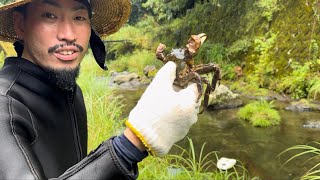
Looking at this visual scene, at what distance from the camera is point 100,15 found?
238 cm

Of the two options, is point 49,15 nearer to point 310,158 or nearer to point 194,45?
point 194,45

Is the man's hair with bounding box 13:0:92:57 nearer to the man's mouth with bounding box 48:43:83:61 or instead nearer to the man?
the man

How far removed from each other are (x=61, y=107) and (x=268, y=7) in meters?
10.8

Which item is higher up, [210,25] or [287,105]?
[210,25]

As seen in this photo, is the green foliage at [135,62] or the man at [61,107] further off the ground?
the man at [61,107]

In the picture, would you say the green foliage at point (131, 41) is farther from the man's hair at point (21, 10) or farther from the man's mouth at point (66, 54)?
the man's mouth at point (66, 54)

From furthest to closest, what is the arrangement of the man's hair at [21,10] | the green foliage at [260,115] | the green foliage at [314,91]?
the green foliage at [314,91]
the green foliage at [260,115]
the man's hair at [21,10]

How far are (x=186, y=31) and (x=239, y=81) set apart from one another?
13.1 feet

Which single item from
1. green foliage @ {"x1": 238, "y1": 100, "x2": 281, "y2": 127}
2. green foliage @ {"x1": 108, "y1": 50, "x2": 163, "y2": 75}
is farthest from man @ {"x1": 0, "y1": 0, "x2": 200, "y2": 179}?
green foliage @ {"x1": 108, "y1": 50, "x2": 163, "y2": 75}

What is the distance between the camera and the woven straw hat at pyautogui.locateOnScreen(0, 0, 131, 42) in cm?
205

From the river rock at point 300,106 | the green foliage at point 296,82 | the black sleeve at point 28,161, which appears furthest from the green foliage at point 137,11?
the black sleeve at point 28,161

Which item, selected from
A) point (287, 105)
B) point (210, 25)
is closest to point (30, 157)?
point (287, 105)

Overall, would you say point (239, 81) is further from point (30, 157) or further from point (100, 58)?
point (30, 157)

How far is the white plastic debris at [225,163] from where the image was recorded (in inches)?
215
